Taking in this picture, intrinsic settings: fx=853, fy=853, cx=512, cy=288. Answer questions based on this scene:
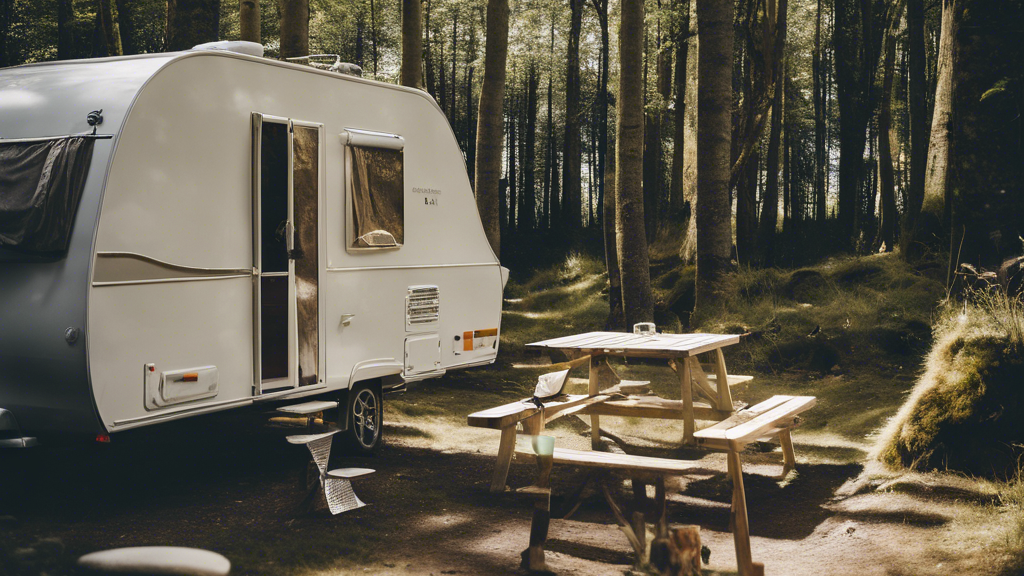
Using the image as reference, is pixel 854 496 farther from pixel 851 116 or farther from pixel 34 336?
pixel 851 116

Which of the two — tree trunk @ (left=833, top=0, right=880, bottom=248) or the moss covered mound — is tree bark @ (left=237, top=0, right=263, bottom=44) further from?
tree trunk @ (left=833, top=0, right=880, bottom=248)

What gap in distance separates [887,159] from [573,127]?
9.86m

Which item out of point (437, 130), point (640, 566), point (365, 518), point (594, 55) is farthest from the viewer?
point (594, 55)

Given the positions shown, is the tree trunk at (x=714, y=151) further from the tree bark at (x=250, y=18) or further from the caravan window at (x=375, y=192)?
the tree bark at (x=250, y=18)

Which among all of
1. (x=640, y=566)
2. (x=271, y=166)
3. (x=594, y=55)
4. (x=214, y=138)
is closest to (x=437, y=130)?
(x=271, y=166)

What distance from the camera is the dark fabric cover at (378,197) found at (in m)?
7.24

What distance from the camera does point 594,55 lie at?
42.8 meters

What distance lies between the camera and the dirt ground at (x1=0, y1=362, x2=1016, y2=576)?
16.1 feet

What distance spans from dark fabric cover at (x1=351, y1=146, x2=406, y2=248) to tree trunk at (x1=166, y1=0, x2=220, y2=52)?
14.1 ft

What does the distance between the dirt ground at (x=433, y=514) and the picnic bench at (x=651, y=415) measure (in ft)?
0.89

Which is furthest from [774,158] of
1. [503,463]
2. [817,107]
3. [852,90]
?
[503,463]

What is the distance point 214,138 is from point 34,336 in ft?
5.90

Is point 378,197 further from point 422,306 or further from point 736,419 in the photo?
point 736,419

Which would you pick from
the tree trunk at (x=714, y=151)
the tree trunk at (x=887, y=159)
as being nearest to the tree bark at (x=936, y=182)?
the tree trunk at (x=714, y=151)
